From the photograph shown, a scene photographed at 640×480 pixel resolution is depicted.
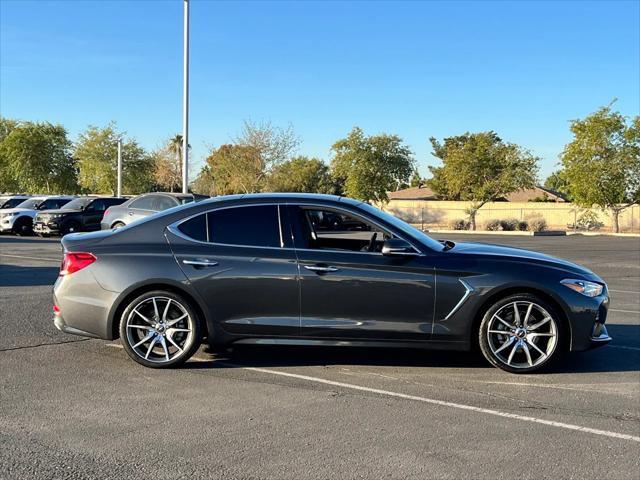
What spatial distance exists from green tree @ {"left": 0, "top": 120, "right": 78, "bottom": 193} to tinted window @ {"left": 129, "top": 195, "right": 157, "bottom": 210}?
3569 centimetres

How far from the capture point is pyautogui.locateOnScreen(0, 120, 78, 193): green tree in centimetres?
5038

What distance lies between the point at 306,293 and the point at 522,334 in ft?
6.62

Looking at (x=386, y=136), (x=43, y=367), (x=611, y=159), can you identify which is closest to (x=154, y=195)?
(x=43, y=367)

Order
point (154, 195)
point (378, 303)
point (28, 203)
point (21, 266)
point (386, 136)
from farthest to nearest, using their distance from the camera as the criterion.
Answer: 1. point (386, 136)
2. point (28, 203)
3. point (154, 195)
4. point (21, 266)
5. point (378, 303)

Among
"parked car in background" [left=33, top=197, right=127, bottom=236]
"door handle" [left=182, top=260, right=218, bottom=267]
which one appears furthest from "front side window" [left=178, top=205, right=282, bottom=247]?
"parked car in background" [left=33, top=197, right=127, bottom=236]

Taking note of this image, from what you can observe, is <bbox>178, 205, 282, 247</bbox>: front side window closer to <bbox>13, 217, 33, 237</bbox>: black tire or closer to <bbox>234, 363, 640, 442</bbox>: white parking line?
<bbox>234, 363, 640, 442</bbox>: white parking line

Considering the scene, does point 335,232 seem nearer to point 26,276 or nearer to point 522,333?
point 522,333

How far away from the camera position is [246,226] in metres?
6.16

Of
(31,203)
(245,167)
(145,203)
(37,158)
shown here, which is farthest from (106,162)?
(145,203)

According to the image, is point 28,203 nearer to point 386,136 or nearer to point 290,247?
point 290,247

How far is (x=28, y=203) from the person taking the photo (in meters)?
27.7

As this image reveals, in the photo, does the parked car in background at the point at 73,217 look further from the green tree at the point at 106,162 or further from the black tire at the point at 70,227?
the green tree at the point at 106,162

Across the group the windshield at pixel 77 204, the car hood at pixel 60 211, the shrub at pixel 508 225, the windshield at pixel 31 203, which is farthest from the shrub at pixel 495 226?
the windshield at pixel 31 203

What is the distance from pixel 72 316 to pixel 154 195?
13.2 m
